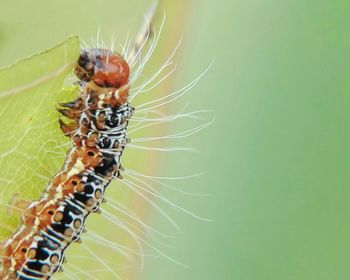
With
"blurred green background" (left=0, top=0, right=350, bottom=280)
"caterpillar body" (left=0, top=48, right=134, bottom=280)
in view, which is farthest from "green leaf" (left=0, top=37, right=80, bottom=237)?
"blurred green background" (left=0, top=0, right=350, bottom=280)

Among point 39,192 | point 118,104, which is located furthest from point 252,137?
point 39,192

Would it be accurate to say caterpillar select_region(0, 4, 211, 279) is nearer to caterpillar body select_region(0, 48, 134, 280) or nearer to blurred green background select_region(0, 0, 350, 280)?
caterpillar body select_region(0, 48, 134, 280)

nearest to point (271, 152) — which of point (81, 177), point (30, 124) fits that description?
point (81, 177)

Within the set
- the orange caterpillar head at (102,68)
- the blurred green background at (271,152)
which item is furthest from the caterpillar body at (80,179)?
the blurred green background at (271,152)

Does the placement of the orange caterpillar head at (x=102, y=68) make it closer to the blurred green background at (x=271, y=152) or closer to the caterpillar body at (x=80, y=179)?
the caterpillar body at (x=80, y=179)

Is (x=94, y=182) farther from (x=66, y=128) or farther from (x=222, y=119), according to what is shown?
(x=222, y=119)

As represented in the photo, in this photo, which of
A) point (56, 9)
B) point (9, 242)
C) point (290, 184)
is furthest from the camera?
point (56, 9)
